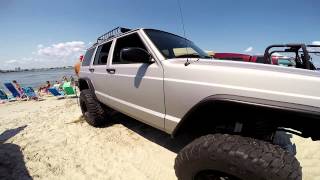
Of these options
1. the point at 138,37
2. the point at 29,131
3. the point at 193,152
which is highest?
the point at 138,37

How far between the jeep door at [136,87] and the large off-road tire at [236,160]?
733 millimetres

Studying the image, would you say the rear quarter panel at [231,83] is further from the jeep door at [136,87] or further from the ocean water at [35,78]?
the ocean water at [35,78]

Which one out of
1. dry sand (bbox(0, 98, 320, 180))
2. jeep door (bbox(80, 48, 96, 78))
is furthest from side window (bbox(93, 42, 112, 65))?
dry sand (bbox(0, 98, 320, 180))

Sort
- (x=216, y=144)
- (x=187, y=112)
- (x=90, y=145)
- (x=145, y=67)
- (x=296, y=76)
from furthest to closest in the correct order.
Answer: (x=90, y=145) → (x=145, y=67) → (x=187, y=112) → (x=216, y=144) → (x=296, y=76)

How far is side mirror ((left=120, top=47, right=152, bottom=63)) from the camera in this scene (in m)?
2.56

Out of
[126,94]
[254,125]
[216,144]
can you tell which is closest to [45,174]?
[126,94]

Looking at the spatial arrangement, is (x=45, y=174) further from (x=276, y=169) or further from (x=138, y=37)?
(x=276, y=169)

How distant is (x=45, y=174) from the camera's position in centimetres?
323

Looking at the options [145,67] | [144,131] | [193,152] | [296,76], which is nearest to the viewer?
[296,76]

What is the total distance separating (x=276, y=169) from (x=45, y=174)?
3.08 meters

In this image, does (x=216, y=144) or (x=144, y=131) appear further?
(x=144, y=131)

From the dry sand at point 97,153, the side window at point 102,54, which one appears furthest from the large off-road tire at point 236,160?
the side window at point 102,54

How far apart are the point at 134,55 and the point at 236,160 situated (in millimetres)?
1579

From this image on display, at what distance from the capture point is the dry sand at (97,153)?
3.14 metres
